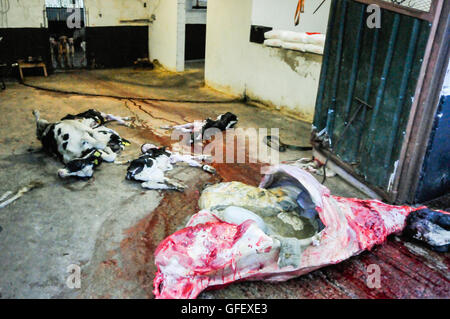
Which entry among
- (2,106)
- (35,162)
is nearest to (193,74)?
(2,106)

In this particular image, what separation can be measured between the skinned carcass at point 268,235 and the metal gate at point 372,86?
2.37 feet

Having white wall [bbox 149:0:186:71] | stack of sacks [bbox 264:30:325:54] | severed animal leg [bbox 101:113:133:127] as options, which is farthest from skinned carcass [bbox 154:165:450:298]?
white wall [bbox 149:0:186:71]

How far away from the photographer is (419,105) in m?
3.68

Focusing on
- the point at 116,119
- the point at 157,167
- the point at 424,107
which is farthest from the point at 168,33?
the point at 424,107

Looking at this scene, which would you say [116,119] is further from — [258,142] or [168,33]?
[168,33]

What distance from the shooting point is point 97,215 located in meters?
3.79

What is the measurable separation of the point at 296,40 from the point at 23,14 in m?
6.57

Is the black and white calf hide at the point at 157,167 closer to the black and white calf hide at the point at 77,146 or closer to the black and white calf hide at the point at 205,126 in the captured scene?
the black and white calf hide at the point at 77,146

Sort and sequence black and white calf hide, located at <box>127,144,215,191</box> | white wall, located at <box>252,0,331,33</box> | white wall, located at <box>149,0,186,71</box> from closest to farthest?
black and white calf hide, located at <box>127,144,215,191</box> < white wall, located at <box>252,0,331,33</box> < white wall, located at <box>149,0,186,71</box>

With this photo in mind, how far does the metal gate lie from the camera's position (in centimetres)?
368

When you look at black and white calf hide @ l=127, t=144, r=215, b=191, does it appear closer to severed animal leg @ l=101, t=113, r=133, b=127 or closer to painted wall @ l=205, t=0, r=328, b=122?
severed animal leg @ l=101, t=113, r=133, b=127

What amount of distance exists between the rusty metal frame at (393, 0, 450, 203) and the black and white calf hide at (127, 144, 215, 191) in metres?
2.21

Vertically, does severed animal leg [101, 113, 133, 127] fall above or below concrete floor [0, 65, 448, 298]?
above

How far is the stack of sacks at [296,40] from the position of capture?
6.30m
